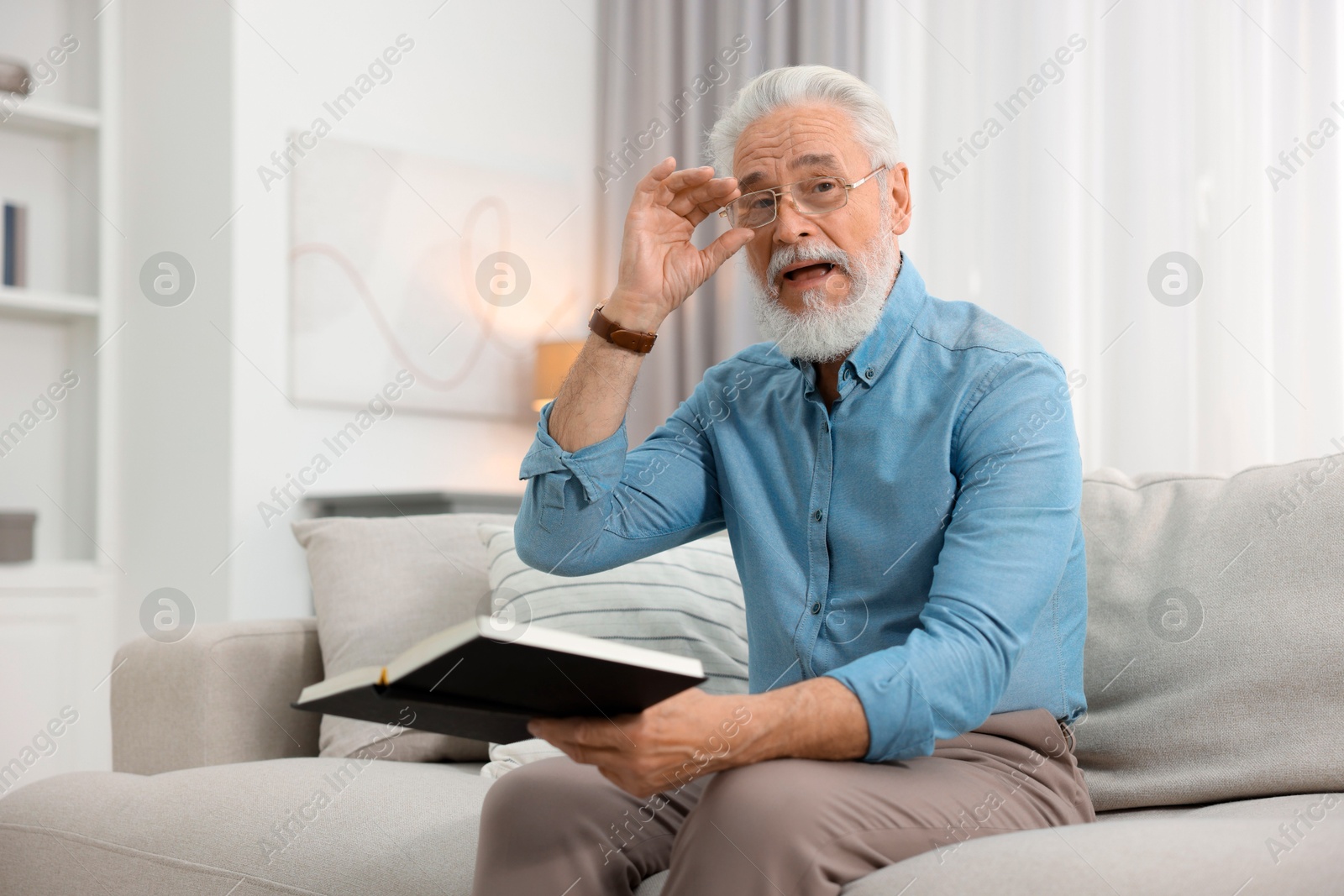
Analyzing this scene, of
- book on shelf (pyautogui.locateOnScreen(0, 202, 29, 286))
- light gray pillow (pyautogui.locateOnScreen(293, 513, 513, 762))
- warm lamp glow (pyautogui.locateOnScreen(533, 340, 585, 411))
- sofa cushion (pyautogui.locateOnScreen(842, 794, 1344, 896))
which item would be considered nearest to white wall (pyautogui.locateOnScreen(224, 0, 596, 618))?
warm lamp glow (pyautogui.locateOnScreen(533, 340, 585, 411))

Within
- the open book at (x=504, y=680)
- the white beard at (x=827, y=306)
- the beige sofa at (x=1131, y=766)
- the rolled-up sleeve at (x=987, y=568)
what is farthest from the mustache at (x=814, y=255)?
the open book at (x=504, y=680)

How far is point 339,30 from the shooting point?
352 cm

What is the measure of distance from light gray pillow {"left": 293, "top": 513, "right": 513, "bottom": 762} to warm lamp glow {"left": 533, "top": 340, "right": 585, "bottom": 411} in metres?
1.61

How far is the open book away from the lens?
0.84 meters

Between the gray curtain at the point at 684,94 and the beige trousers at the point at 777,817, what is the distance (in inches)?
87.8

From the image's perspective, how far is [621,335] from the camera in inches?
55.0

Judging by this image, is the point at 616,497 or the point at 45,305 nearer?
the point at 616,497

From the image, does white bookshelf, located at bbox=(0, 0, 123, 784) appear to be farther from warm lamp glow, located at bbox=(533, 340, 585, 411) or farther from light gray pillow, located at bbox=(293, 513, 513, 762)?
light gray pillow, located at bbox=(293, 513, 513, 762)

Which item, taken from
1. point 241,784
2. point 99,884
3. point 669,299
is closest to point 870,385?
point 669,299

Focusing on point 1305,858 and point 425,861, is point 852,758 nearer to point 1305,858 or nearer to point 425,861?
point 1305,858

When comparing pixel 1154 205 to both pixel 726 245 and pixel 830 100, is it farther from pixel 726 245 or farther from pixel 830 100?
pixel 726 245

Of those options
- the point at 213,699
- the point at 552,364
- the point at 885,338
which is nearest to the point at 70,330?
the point at 552,364

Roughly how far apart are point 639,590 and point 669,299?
484 millimetres

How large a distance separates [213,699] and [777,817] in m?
1.11
